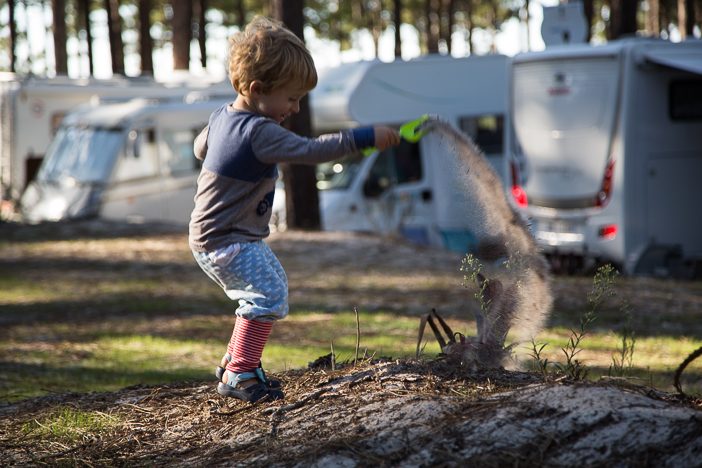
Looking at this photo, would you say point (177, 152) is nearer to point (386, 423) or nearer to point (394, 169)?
point (394, 169)

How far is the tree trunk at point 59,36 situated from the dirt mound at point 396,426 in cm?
3000

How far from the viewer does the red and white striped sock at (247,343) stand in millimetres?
4555

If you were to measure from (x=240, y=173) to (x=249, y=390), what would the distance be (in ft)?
3.00

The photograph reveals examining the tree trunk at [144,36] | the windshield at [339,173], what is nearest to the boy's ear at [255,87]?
the windshield at [339,173]

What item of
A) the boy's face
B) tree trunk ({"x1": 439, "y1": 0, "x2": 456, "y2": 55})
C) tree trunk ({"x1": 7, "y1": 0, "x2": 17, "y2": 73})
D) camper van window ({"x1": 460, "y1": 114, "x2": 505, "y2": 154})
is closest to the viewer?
the boy's face

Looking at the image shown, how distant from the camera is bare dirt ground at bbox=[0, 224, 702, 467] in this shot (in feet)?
11.5

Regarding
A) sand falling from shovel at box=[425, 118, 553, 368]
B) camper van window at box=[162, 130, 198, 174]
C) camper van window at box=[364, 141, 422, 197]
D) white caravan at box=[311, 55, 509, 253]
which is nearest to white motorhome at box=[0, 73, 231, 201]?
camper van window at box=[162, 130, 198, 174]

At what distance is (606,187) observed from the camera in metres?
13.5

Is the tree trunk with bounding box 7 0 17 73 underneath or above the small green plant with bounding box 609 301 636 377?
above

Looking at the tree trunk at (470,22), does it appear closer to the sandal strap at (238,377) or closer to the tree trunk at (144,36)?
the tree trunk at (144,36)

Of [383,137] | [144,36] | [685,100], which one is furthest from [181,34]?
[383,137]

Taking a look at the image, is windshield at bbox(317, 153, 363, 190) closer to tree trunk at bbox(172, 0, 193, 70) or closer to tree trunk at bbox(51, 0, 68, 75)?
tree trunk at bbox(172, 0, 193, 70)

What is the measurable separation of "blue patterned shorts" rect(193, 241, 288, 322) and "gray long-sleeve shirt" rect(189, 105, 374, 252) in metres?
0.05

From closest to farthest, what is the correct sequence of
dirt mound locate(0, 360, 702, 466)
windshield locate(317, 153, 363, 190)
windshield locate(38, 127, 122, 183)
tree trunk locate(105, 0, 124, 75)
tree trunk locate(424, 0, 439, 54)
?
dirt mound locate(0, 360, 702, 466)
windshield locate(317, 153, 363, 190)
windshield locate(38, 127, 122, 183)
tree trunk locate(105, 0, 124, 75)
tree trunk locate(424, 0, 439, 54)
